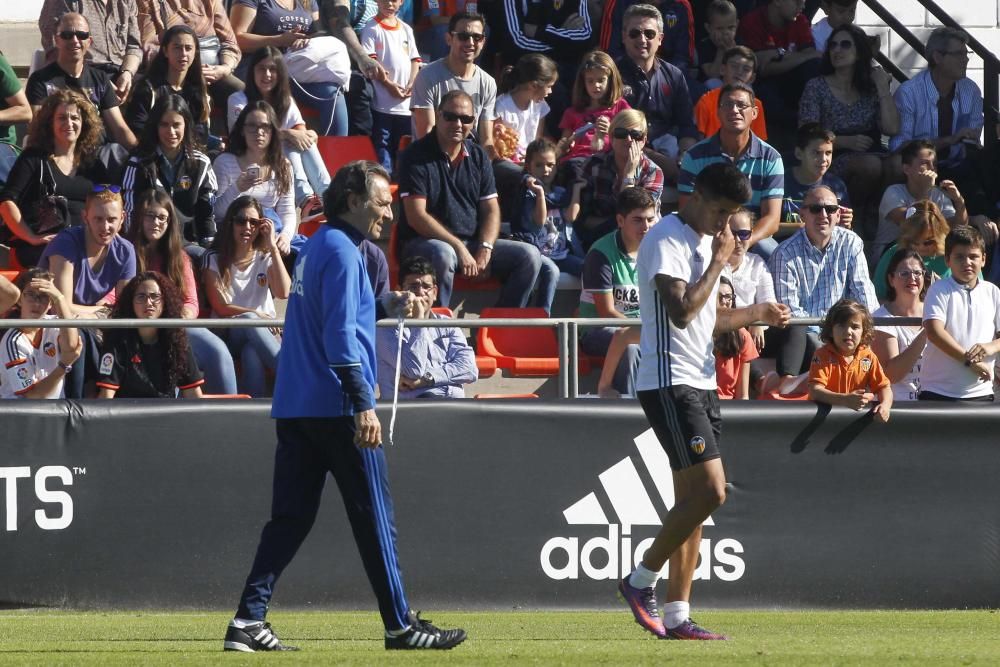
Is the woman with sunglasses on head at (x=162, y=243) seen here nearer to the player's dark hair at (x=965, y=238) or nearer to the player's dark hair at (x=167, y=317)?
the player's dark hair at (x=167, y=317)

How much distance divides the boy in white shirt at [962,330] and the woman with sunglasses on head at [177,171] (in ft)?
16.0

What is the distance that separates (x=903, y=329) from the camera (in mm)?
10109

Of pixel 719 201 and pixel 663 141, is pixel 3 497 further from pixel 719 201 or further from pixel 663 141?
pixel 663 141

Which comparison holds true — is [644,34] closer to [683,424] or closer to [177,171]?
[177,171]

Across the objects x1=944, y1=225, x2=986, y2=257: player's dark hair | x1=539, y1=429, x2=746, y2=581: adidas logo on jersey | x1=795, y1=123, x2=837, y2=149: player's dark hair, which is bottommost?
x1=539, y1=429, x2=746, y2=581: adidas logo on jersey

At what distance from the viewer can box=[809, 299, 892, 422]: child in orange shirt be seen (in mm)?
9234

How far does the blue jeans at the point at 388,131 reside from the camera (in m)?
13.3

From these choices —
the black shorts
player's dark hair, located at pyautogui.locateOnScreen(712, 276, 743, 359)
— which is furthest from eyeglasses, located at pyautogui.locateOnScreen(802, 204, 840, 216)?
the black shorts

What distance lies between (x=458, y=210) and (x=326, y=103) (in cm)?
217

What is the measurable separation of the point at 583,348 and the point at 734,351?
1031 millimetres

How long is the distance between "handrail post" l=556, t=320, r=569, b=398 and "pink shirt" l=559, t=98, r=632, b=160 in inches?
131

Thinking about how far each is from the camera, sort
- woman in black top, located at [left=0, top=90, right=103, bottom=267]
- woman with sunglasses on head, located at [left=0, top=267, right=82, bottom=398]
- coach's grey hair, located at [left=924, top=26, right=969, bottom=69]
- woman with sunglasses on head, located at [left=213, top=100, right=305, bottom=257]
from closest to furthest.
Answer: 1. woman with sunglasses on head, located at [left=0, top=267, right=82, bottom=398]
2. woman in black top, located at [left=0, top=90, right=103, bottom=267]
3. woman with sunglasses on head, located at [left=213, top=100, right=305, bottom=257]
4. coach's grey hair, located at [left=924, top=26, right=969, bottom=69]

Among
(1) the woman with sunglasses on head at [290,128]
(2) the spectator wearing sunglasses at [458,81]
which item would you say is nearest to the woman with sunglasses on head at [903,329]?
(2) the spectator wearing sunglasses at [458,81]

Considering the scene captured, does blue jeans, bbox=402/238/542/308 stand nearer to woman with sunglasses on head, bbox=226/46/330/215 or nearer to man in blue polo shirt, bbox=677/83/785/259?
woman with sunglasses on head, bbox=226/46/330/215
